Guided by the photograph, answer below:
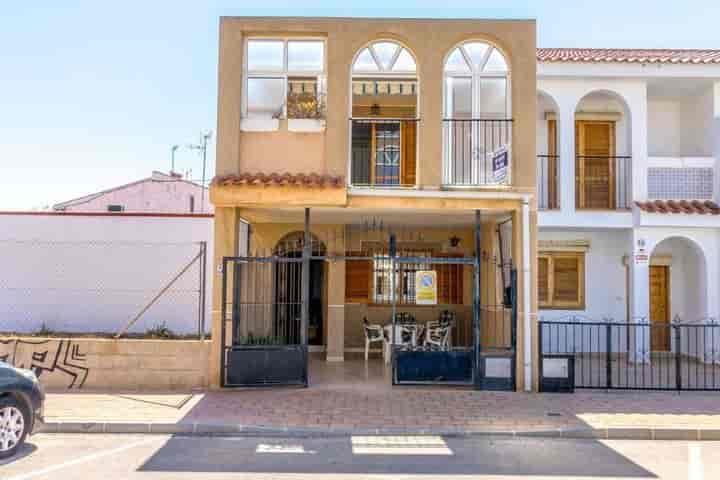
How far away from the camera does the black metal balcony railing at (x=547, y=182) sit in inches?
558

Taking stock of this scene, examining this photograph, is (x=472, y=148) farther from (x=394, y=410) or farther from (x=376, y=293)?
(x=376, y=293)

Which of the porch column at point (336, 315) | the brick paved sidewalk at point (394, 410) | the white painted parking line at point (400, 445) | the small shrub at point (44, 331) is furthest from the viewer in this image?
the porch column at point (336, 315)

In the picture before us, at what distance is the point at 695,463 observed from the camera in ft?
22.2

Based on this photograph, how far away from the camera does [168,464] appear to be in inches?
255

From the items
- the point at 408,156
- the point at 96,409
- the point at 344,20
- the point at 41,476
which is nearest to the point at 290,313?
the point at 408,156

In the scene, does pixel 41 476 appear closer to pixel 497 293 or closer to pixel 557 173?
pixel 497 293

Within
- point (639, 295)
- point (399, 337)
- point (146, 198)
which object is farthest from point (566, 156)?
point (146, 198)

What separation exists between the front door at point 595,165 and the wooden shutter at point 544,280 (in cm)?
161

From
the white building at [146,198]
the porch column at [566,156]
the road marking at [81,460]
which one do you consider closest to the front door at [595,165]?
the porch column at [566,156]

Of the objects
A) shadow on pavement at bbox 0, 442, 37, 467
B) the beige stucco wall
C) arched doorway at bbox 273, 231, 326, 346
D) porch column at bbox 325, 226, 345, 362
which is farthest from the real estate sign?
shadow on pavement at bbox 0, 442, 37, 467

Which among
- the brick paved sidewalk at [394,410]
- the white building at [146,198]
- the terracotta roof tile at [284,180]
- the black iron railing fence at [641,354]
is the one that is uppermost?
the white building at [146,198]

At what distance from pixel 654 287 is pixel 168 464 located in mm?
12633

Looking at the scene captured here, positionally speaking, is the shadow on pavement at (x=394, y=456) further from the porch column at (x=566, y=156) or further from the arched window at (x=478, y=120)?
the porch column at (x=566, y=156)

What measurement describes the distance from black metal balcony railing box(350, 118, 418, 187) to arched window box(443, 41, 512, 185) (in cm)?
275
